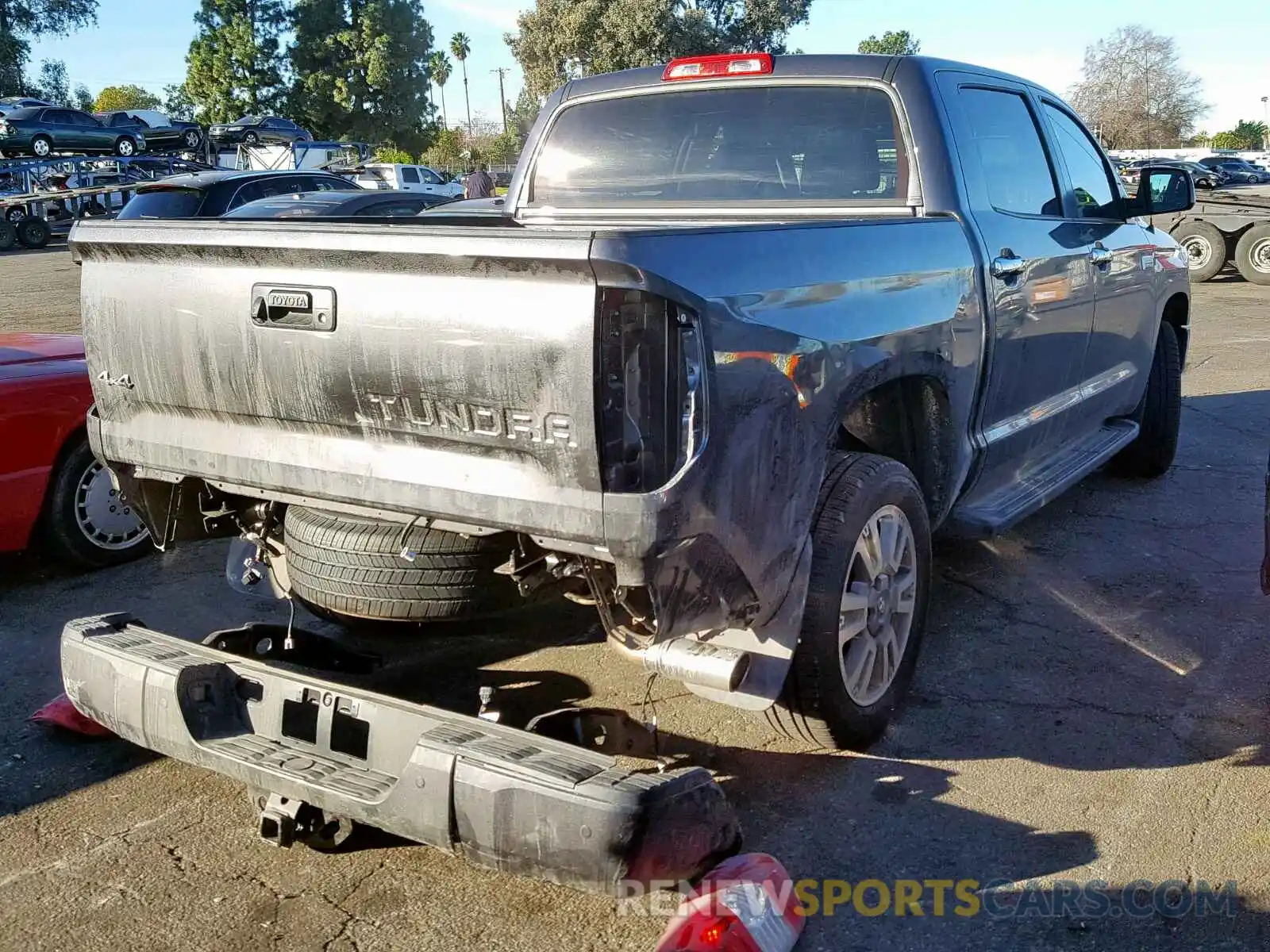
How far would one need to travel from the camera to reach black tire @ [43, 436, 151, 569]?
4941 mm

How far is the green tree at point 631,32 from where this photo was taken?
47.3 meters

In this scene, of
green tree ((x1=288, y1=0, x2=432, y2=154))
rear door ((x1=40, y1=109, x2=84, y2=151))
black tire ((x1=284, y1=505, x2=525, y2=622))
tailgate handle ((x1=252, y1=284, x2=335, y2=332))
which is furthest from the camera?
green tree ((x1=288, y1=0, x2=432, y2=154))

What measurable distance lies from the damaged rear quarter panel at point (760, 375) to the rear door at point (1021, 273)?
754 millimetres

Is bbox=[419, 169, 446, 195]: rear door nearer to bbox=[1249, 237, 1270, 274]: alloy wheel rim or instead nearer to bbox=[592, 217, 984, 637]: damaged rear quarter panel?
bbox=[1249, 237, 1270, 274]: alloy wheel rim

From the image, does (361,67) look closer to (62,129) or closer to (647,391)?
(62,129)

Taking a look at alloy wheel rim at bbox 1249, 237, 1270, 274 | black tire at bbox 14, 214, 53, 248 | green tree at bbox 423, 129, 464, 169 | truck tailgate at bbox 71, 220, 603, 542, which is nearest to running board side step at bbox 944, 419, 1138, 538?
truck tailgate at bbox 71, 220, 603, 542

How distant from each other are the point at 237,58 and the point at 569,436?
194 ft

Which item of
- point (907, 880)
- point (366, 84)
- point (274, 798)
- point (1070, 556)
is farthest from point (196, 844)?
point (366, 84)

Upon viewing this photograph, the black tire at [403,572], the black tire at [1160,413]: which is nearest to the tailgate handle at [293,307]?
the black tire at [403,572]

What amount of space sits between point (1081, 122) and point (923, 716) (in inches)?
121

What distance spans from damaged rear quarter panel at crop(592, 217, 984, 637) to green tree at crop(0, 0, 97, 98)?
5904 centimetres

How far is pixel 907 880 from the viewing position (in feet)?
9.36

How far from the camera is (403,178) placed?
91.2 feet

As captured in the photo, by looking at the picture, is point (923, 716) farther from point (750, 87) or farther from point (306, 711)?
point (750, 87)
